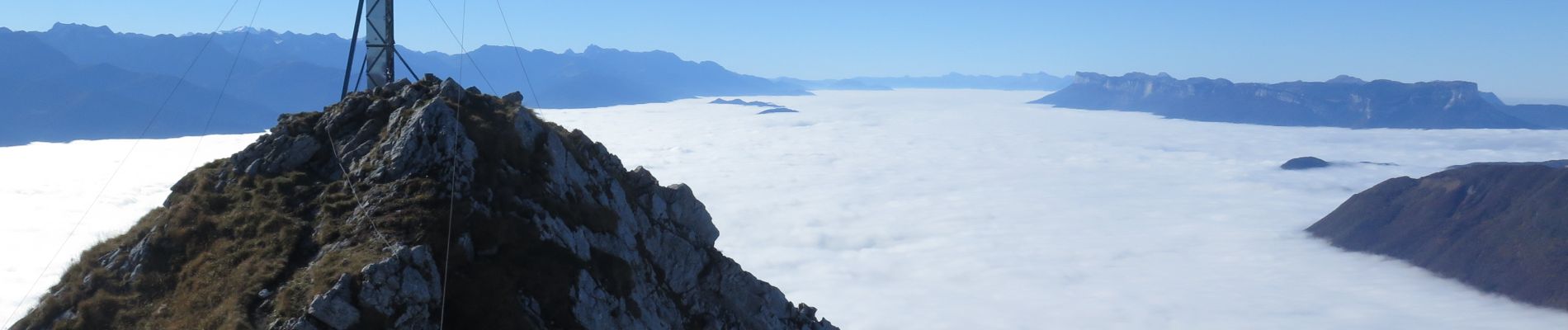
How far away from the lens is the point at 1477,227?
5723 inches

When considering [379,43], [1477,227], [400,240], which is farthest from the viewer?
[1477,227]

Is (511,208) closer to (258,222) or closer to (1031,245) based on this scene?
(258,222)

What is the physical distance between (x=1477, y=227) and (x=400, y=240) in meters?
177

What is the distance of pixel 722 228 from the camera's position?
134 m

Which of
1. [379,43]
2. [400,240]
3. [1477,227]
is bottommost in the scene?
[1477,227]

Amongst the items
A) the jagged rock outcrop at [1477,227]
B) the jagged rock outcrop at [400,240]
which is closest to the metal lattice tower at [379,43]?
the jagged rock outcrop at [400,240]

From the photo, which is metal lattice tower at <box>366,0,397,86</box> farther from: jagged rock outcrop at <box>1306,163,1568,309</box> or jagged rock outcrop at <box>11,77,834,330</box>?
jagged rock outcrop at <box>1306,163,1568,309</box>

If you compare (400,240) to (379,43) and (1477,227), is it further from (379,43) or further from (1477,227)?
(1477,227)

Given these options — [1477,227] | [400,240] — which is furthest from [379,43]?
[1477,227]

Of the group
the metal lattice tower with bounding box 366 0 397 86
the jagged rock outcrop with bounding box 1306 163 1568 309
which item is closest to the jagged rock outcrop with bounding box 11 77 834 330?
the metal lattice tower with bounding box 366 0 397 86

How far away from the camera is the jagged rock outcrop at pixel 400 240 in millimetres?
13430

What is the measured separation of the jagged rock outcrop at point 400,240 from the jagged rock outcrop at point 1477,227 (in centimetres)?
14215

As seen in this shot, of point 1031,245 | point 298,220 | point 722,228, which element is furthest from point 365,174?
point 1031,245

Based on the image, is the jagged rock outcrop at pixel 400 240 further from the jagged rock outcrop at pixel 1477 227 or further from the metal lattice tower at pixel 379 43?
the jagged rock outcrop at pixel 1477 227
